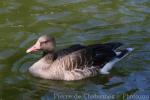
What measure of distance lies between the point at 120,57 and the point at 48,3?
4793 millimetres

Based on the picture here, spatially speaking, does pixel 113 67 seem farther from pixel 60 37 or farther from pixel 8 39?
pixel 8 39

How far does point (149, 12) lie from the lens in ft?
58.7

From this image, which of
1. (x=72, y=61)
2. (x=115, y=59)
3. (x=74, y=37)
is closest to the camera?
(x=72, y=61)

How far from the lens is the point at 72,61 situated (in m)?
14.1

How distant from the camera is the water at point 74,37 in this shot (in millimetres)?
13439

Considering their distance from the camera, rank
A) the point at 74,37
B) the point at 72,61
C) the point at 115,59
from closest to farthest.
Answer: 1. the point at 72,61
2. the point at 115,59
3. the point at 74,37

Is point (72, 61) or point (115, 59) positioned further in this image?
point (115, 59)

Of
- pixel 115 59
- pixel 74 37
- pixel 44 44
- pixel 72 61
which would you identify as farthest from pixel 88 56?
pixel 74 37

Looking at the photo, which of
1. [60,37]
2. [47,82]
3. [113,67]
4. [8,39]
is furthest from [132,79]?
[8,39]

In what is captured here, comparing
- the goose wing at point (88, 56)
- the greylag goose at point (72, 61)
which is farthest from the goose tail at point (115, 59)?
the goose wing at point (88, 56)

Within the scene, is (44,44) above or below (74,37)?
above

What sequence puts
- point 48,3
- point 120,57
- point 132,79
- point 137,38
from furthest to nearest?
1. point 48,3
2. point 137,38
3. point 120,57
4. point 132,79

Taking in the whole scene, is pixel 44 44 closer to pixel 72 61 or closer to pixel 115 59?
pixel 72 61

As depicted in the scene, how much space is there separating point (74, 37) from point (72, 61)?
7.05 ft
